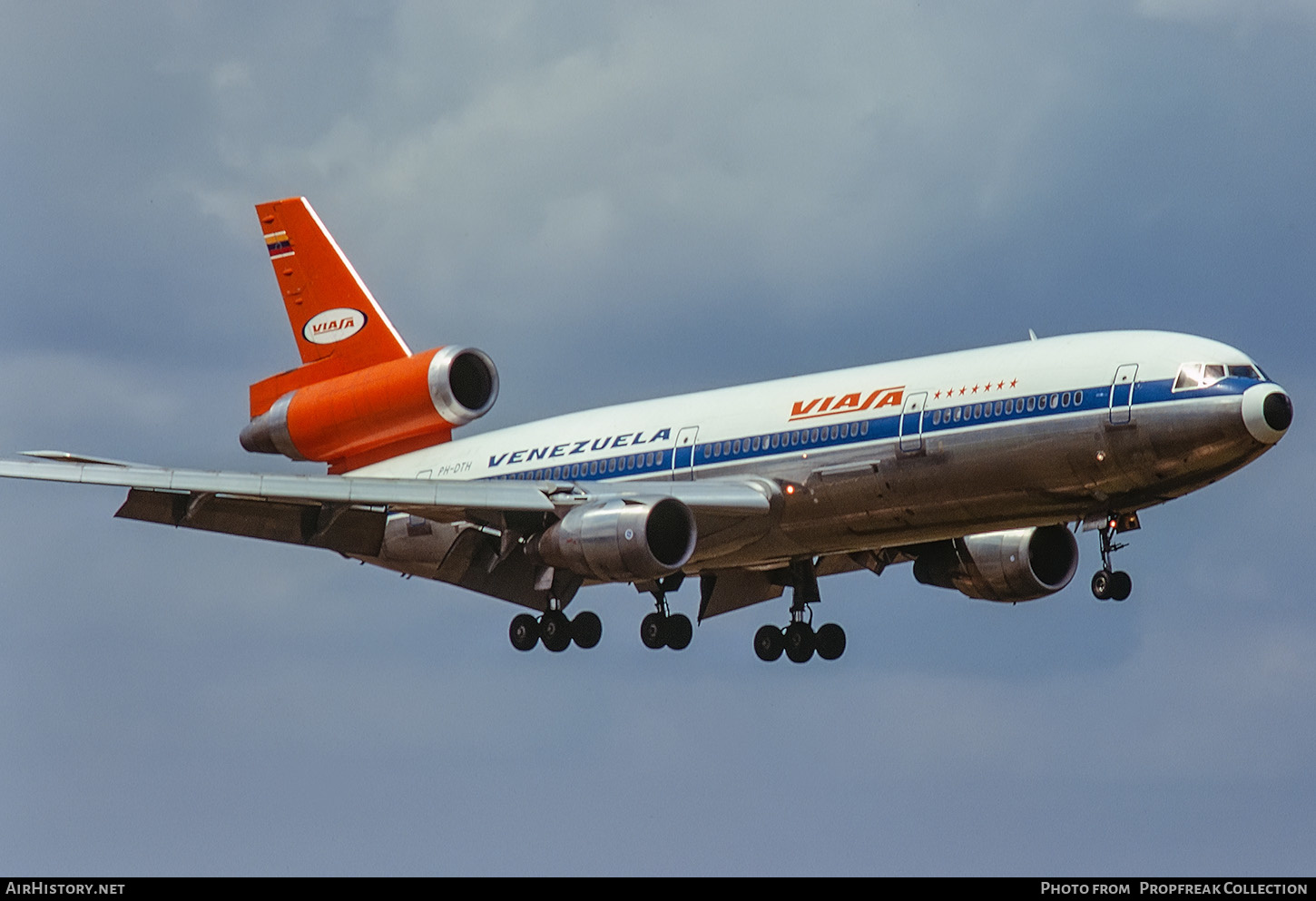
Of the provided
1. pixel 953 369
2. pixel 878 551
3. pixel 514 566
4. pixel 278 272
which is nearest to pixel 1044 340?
pixel 953 369

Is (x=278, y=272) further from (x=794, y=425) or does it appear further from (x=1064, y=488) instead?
(x=1064, y=488)

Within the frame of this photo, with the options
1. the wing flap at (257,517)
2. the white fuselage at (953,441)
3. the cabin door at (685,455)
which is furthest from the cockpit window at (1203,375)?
the wing flap at (257,517)

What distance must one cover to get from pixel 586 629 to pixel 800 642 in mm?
5312

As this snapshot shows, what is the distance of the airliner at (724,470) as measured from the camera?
132 ft

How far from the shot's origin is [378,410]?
1975 inches

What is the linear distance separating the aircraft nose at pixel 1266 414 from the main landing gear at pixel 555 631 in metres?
16.0

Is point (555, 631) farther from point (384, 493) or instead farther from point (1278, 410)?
point (1278, 410)

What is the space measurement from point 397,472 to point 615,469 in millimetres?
6677

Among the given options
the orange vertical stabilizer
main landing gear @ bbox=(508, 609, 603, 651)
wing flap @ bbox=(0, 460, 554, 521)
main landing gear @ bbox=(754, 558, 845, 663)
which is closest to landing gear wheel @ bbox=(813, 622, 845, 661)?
main landing gear @ bbox=(754, 558, 845, 663)

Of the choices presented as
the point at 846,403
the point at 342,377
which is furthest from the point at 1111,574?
the point at 342,377

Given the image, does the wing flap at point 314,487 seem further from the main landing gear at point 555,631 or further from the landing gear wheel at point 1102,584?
the landing gear wheel at point 1102,584

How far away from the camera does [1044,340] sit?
1660 inches

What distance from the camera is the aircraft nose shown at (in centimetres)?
3919

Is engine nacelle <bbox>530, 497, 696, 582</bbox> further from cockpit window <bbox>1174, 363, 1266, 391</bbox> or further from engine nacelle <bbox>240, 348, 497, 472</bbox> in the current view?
cockpit window <bbox>1174, 363, 1266, 391</bbox>
